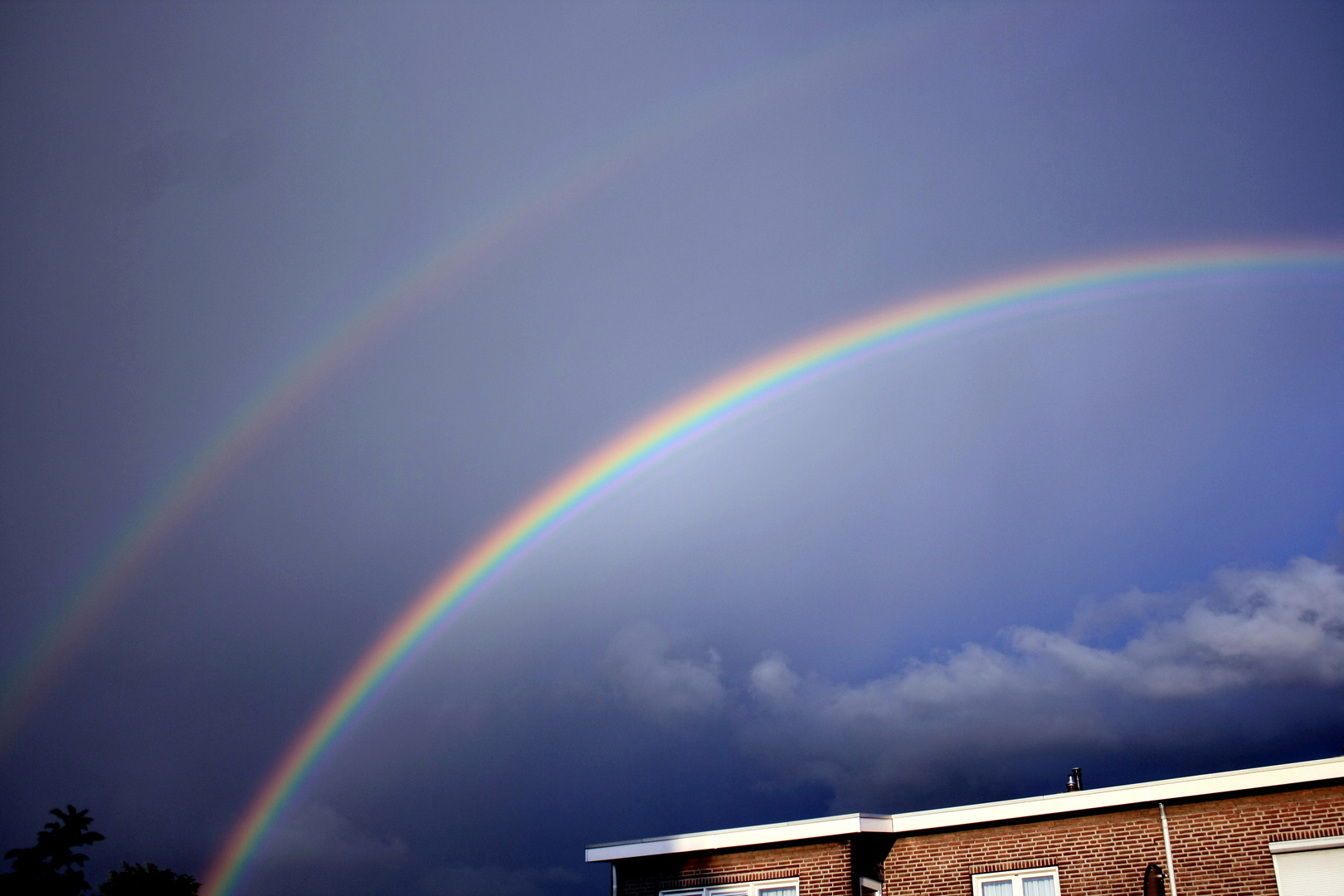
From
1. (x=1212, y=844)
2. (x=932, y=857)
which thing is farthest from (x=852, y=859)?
(x=1212, y=844)

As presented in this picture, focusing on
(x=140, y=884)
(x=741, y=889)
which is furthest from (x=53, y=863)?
(x=741, y=889)

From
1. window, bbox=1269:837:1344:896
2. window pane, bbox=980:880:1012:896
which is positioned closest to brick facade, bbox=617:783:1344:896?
window, bbox=1269:837:1344:896

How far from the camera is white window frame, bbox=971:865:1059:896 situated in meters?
16.7

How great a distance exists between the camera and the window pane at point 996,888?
17141mm

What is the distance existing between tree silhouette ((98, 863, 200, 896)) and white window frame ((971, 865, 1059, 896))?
2555cm

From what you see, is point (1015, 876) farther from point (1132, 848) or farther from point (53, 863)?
point (53, 863)

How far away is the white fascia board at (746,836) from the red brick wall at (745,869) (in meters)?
0.24

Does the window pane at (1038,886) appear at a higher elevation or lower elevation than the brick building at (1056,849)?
lower

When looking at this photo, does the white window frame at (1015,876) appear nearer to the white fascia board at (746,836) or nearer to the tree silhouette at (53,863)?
the white fascia board at (746,836)

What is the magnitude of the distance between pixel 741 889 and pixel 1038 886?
5385 millimetres

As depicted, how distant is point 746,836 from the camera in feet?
62.4

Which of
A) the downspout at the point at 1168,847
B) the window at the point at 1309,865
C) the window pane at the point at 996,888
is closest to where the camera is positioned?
the window at the point at 1309,865

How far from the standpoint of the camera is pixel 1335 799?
14.5 m

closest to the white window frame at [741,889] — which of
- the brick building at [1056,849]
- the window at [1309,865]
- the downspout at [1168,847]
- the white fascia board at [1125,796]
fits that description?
the brick building at [1056,849]
